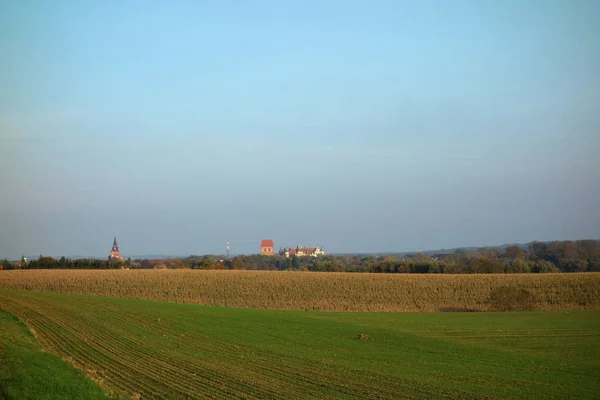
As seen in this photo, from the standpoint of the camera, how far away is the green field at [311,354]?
14445 mm

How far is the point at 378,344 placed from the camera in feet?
79.0

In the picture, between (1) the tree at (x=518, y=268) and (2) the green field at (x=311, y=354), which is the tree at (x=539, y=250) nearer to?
(1) the tree at (x=518, y=268)

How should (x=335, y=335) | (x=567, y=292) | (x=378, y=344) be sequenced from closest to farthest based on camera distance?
(x=378, y=344)
(x=335, y=335)
(x=567, y=292)

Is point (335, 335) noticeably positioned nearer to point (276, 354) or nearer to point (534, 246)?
point (276, 354)

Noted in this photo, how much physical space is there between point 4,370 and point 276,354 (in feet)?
A: 30.7

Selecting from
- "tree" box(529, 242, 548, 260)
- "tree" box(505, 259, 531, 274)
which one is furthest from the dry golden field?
"tree" box(529, 242, 548, 260)

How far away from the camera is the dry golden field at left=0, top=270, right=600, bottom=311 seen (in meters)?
47.6

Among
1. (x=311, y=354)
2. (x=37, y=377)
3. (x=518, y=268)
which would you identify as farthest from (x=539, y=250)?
(x=37, y=377)

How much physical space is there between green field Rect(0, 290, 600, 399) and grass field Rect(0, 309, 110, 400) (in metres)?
0.78

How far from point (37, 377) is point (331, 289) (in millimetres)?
38979

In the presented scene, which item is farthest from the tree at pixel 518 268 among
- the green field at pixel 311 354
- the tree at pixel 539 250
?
the tree at pixel 539 250

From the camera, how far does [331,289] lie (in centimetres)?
5069

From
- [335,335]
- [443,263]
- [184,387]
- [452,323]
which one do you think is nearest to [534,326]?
[452,323]

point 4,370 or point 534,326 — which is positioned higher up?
point 4,370
